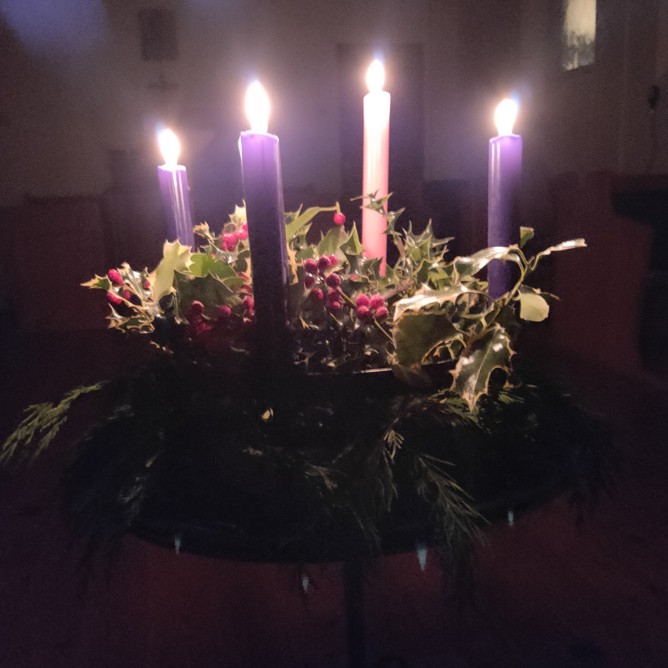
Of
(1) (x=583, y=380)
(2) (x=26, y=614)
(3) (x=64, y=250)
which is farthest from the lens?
(3) (x=64, y=250)

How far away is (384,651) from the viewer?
978mm

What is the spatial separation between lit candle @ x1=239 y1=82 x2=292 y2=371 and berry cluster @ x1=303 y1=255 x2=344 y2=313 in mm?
61

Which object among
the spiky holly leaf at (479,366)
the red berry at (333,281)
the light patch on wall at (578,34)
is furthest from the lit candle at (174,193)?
the light patch on wall at (578,34)

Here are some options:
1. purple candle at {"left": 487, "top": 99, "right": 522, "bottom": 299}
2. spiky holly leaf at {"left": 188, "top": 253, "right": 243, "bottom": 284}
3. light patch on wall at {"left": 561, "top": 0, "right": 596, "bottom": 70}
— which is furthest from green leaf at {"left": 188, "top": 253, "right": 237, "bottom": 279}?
light patch on wall at {"left": 561, "top": 0, "right": 596, "bottom": 70}

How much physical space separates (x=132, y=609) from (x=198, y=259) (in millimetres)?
875

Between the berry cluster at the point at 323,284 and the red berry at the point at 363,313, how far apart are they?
0.02 meters

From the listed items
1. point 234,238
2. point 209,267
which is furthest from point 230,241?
point 209,267

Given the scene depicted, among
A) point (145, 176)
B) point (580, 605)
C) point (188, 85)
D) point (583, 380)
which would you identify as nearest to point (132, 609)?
point (580, 605)

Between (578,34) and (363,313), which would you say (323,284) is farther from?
(578,34)

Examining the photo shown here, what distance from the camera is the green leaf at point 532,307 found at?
0.43 meters

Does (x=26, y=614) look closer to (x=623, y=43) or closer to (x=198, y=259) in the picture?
(x=198, y=259)

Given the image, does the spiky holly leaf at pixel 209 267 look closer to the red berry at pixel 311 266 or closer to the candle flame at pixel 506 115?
the red berry at pixel 311 266

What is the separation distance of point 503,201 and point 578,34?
4068mm

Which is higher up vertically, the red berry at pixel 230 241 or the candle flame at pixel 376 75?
the candle flame at pixel 376 75
